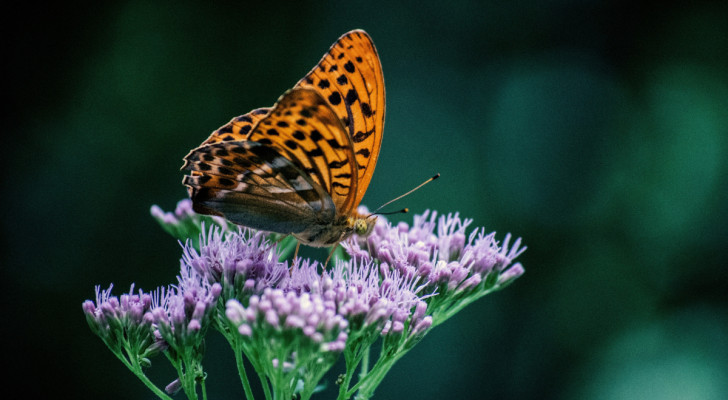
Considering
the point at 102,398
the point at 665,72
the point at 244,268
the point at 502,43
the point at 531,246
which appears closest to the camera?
the point at 244,268

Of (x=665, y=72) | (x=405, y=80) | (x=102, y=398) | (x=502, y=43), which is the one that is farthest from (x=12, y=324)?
(x=665, y=72)

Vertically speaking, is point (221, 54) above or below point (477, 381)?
above

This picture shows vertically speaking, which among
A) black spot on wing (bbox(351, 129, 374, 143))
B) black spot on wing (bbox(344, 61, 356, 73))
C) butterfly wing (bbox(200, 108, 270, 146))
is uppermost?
black spot on wing (bbox(344, 61, 356, 73))

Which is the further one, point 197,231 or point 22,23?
point 22,23

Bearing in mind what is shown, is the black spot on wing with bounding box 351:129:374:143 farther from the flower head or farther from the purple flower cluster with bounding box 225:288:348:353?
the flower head

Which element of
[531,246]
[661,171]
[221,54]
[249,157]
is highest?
[221,54]

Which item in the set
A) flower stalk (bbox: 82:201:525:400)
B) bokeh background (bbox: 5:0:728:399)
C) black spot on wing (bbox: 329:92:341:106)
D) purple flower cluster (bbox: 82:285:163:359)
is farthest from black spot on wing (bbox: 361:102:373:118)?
bokeh background (bbox: 5:0:728:399)

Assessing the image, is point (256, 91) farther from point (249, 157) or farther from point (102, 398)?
point (249, 157)

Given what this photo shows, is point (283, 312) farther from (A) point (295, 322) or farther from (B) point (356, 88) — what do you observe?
(B) point (356, 88)
